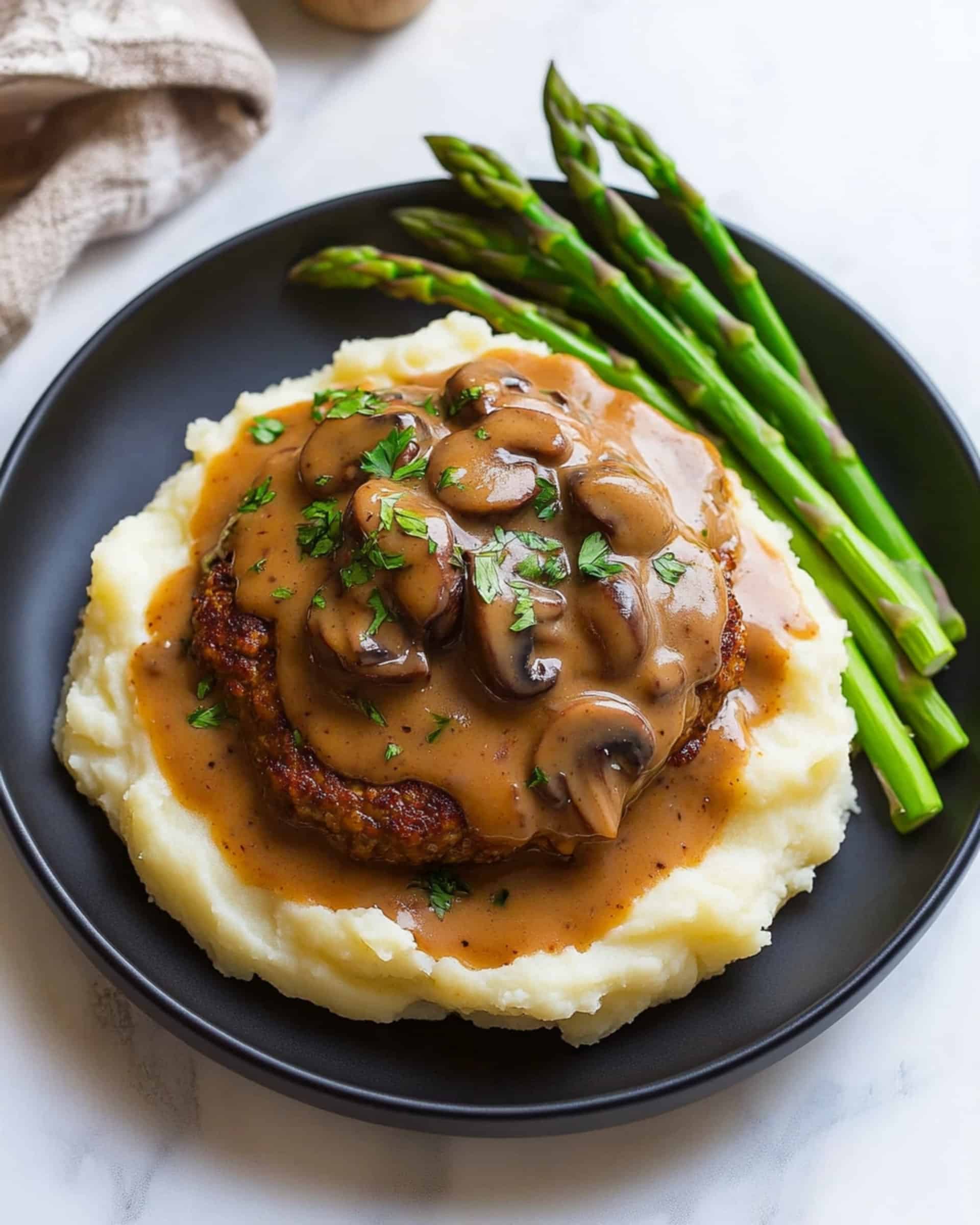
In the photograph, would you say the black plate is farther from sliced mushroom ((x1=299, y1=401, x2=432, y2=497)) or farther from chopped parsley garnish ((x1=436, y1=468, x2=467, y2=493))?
chopped parsley garnish ((x1=436, y1=468, x2=467, y2=493))

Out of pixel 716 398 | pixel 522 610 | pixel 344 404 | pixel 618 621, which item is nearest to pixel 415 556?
pixel 522 610

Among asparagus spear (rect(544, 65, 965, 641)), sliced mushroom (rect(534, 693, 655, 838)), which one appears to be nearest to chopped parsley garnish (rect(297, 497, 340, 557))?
sliced mushroom (rect(534, 693, 655, 838))

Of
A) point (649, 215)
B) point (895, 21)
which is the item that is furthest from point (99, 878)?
point (895, 21)

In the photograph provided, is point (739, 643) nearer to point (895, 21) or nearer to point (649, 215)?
point (649, 215)

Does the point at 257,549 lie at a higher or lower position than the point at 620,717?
higher

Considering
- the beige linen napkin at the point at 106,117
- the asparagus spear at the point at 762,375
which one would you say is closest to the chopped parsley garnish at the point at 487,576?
the asparagus spear at the point at 762,375
